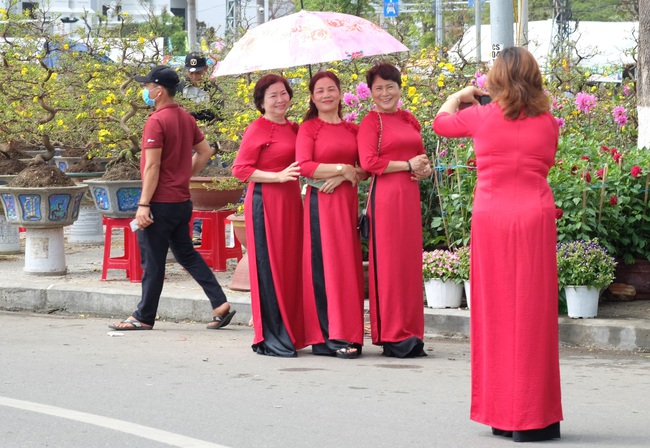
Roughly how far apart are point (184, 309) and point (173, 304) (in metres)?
0.11

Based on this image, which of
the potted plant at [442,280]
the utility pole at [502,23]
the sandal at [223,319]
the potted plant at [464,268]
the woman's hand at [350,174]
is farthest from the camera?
the utility pole at [502,23]

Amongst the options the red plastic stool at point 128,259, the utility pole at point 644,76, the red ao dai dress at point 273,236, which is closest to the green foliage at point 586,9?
the utility pole at point 644,76

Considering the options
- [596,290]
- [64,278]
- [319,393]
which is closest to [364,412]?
[319,393]

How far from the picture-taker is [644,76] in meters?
10.6

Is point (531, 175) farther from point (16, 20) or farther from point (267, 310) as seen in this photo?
point (16, 20)

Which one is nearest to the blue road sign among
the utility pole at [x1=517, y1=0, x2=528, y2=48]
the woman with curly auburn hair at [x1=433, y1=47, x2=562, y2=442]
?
the utility pole at [x1=517, y1=0, x2=528, y2=48]

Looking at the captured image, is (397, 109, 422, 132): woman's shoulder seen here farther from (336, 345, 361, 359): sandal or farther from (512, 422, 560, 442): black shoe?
(512, 422, 560, 442): black shoe

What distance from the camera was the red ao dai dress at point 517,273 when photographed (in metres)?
5.49

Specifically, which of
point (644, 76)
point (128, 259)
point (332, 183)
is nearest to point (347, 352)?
point (332, 183)

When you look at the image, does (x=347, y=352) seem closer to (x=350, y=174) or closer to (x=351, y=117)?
(x=350, y=174)

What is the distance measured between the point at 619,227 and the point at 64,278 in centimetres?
A: 489

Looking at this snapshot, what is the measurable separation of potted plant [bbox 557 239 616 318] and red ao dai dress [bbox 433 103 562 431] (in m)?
3.01

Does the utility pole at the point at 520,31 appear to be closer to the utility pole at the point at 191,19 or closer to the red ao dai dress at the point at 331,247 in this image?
the red ao dai dress at the point at 331,247

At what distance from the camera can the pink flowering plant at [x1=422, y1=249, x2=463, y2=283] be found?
8.98 metres
